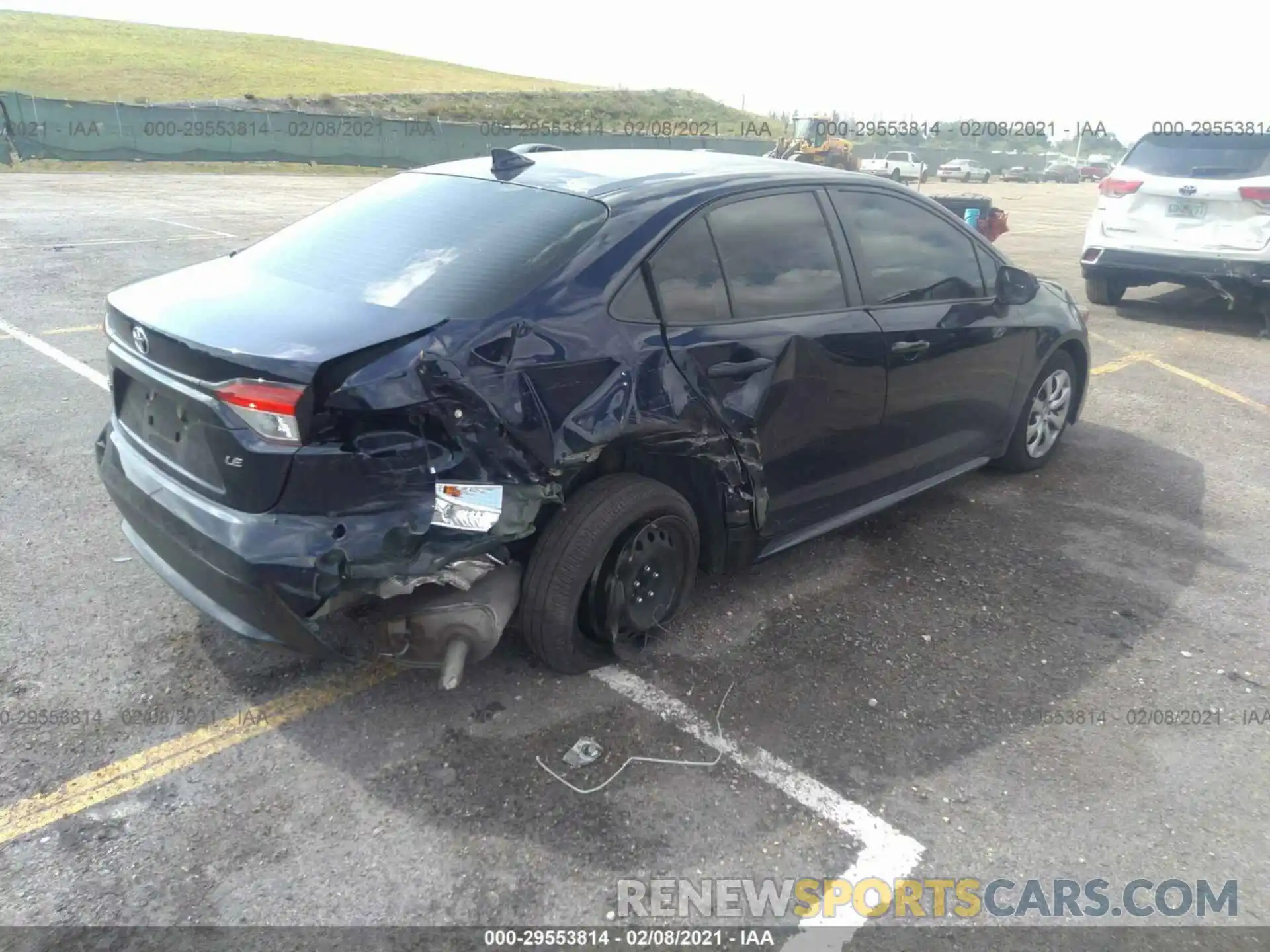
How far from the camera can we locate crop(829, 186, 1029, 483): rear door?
385 cm

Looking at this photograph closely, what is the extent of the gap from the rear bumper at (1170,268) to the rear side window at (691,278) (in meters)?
7.18

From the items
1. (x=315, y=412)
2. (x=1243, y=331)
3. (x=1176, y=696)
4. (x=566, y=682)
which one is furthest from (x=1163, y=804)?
(x=1243, y=331)

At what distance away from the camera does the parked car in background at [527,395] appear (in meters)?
2.56

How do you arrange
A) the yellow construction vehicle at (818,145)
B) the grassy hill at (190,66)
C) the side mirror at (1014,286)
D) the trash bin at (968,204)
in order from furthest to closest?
the grassy hill at (190,66), the yellow construction vehicle at (818,145), the trash bin at (968,204), the side mirror at (1014,286)

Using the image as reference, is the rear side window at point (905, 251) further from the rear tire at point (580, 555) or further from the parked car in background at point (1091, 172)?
the parked car in background at point (1091, 172)

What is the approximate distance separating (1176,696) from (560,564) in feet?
7.40

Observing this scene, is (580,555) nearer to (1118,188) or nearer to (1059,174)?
(1118,188)

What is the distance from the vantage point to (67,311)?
787cm

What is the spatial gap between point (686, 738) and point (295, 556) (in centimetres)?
132

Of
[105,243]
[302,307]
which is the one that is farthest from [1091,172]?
[302,307]

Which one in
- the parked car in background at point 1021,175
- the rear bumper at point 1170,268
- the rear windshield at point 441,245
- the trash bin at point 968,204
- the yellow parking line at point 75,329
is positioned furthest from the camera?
the parked car in background at point 1021,175

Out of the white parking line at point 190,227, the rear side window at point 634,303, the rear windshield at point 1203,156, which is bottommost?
the white parking line at point 190,227

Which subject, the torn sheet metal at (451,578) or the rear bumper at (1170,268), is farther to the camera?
the rear bumper at (1170,268)

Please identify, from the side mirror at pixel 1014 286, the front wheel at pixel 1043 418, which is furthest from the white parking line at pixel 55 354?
the front wheel at pixel 1043 418
